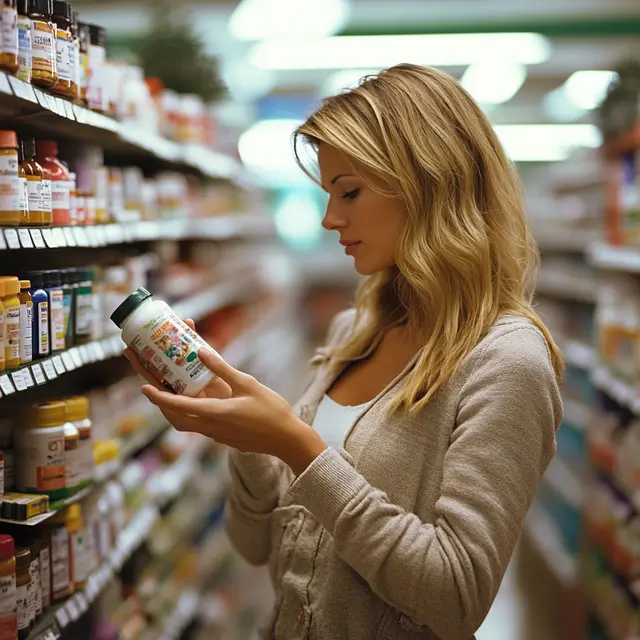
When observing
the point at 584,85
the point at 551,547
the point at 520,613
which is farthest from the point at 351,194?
the point at 584,85

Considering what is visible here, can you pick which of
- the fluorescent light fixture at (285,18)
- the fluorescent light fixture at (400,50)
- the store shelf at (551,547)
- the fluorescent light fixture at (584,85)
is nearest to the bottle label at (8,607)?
the store shelf at (551,547)

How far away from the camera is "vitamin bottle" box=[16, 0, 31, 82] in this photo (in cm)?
191

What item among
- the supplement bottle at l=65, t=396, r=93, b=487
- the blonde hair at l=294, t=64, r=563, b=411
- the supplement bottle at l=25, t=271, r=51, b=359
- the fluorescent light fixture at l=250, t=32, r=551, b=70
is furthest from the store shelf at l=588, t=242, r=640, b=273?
the fluorescent light fixture at l=250, t=32, r=551, b=70

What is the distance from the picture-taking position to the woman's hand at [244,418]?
168cm

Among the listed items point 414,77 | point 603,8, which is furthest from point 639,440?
point 603,8

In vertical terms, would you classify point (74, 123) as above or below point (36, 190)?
above

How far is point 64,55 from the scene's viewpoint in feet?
6.87

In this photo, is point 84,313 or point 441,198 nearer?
point 441,198

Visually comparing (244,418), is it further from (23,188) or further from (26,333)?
(23,188)

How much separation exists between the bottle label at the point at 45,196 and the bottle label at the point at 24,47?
0.84ft

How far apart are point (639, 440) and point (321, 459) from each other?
2573 millimetres

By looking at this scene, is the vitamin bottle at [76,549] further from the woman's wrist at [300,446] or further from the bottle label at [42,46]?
the bottle label at [42,46]

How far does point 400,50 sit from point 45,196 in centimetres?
748

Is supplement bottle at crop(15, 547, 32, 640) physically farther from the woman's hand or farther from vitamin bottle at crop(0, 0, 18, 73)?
vitamin bottle at crop(0, 0, 18, 73)
